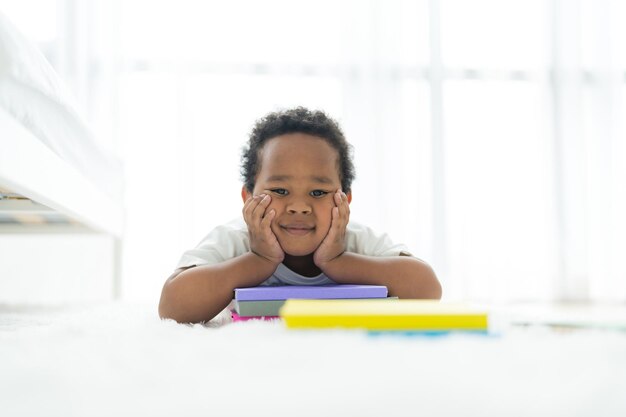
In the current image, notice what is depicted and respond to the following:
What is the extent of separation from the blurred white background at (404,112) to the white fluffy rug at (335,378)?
1940 millimetres

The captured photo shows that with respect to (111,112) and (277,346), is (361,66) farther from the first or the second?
(277,346)

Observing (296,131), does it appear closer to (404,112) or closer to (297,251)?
(297,251)

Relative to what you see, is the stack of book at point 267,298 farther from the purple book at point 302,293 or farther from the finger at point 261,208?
the finger at point 261,208

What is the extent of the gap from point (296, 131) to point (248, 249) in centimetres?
25

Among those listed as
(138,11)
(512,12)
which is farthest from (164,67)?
(512,12)

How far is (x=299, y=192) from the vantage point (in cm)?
104

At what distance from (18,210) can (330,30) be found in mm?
1592

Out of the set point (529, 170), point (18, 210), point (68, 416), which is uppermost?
point (529, 170)

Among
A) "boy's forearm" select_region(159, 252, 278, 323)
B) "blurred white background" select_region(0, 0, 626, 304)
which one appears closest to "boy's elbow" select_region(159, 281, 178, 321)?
"boy's forearm" select_region(159, 252, 278, 323)

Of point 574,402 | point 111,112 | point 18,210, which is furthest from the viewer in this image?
point 111,112

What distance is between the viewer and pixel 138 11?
2279 millimetres

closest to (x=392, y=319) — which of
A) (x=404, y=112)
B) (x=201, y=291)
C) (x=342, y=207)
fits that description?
(x=201, y=291)

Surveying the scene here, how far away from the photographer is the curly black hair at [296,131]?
3.87ft

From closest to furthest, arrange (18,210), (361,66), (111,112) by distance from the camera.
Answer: (18,210)
(111,112)
(361,66)
